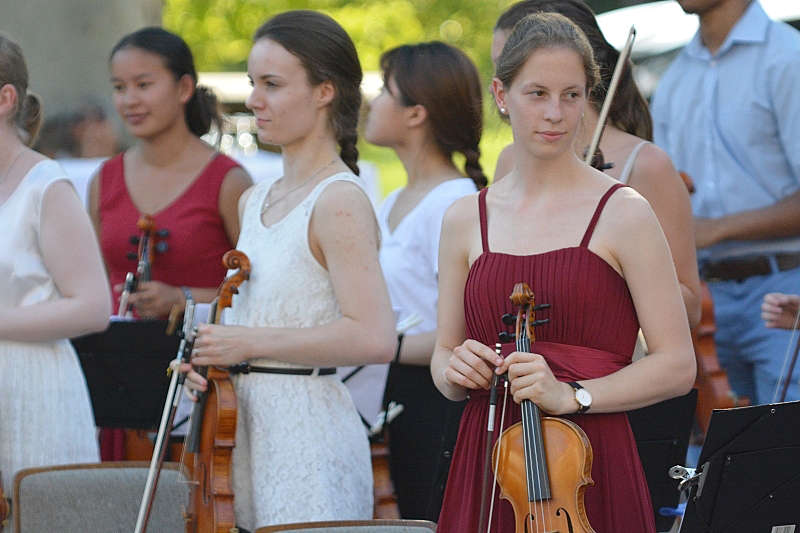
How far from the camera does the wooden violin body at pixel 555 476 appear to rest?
90.7 inches

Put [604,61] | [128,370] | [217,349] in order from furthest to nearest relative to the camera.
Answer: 1. [128,370]
2. [604,61]
3. [217,349]

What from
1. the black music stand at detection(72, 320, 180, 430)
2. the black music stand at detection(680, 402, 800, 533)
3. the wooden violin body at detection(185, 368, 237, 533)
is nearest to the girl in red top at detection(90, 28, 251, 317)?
the black music stand at detection(72, 320, 180, 430)

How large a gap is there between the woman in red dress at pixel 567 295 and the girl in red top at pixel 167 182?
1.87m

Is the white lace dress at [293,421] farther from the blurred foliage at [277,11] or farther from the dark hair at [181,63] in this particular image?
the blurred foliage at [277,11]

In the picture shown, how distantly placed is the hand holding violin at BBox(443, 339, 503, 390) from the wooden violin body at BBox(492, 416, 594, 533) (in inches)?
5.6

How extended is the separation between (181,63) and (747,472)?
292cm

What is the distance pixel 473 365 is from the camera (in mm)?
2527

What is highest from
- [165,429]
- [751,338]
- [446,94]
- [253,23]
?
[253,23]

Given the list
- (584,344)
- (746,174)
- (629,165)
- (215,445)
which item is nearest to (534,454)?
(584,344)

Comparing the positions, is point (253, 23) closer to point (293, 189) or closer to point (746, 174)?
point (746, 174)

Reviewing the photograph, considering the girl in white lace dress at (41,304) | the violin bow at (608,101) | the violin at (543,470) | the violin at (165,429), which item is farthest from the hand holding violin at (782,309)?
the girl in white lace dress at (41,304)

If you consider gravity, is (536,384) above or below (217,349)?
below

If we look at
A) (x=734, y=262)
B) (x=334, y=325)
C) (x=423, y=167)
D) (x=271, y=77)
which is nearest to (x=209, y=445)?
(x=334, y=325)

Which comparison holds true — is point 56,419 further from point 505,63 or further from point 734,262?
point 734,262
